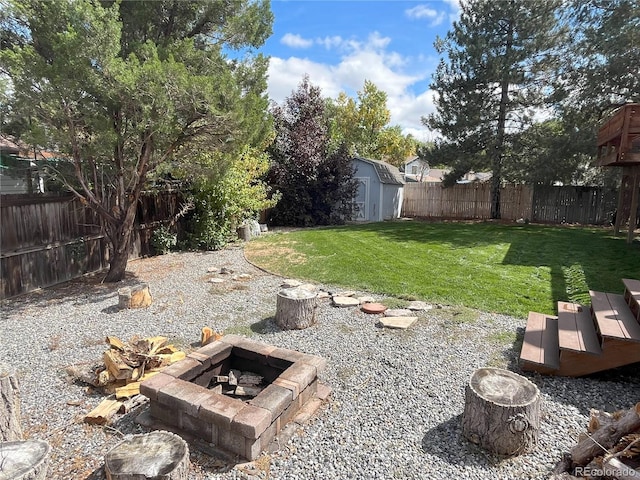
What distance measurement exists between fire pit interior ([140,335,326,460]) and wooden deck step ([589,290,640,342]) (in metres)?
2.69

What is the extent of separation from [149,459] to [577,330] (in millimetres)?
4020

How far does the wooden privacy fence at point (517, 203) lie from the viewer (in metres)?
14.2

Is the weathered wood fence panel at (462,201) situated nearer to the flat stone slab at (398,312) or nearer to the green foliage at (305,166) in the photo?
the green foliage at (305,166)

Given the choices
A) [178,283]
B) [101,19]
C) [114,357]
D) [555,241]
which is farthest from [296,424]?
[555,241]

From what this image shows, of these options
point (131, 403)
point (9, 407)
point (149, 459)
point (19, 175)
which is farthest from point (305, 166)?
point (149, 459)

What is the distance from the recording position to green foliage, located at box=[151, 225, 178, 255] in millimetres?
8969

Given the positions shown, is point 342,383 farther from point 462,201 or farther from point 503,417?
point 462,201

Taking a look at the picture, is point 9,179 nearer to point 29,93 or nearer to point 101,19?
point 29,93

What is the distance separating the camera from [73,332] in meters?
4.45

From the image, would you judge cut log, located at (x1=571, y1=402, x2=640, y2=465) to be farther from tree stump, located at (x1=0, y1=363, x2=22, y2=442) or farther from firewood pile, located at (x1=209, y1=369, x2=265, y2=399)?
tree stump, located at (x1=0, y1=363, x2=22, y2=442)

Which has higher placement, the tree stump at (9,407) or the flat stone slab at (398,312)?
the tree stump at (9,407)

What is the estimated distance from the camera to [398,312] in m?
5.03

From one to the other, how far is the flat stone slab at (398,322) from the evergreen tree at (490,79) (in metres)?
12.1

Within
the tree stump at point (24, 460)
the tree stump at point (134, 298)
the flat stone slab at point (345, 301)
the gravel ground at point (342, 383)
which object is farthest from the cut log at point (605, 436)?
the tree stump at point (134, 298)
